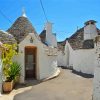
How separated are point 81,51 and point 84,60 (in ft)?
4.48

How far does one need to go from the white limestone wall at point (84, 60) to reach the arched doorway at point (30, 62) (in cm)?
651

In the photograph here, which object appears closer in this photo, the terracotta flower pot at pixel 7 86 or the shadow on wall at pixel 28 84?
the terracotta flower pot at pixel 7 86

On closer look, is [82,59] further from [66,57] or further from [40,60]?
[40,60]

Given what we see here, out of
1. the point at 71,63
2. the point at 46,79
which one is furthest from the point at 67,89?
the point at 71,63

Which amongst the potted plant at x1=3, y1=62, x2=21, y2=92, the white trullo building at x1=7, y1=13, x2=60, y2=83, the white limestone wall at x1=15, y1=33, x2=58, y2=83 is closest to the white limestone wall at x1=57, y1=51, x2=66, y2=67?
the white trullo building at x1=7, y1=13, x2=60, y2=83

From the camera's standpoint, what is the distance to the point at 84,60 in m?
23.6

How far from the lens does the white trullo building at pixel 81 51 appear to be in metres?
22.6

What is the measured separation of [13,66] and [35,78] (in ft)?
11.0

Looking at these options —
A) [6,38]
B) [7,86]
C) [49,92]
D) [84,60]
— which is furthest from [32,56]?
[84,60]

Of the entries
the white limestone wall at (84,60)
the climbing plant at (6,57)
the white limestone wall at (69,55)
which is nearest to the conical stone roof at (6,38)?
the climbing plant at (6,57)

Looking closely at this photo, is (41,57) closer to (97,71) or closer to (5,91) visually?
(5,91)

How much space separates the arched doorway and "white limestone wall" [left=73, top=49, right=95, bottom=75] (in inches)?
256

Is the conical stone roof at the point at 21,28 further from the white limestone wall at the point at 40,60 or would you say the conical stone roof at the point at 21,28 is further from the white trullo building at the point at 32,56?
the white limestone wall at the point at 40,60

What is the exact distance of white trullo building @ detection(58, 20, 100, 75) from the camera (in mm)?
22641
